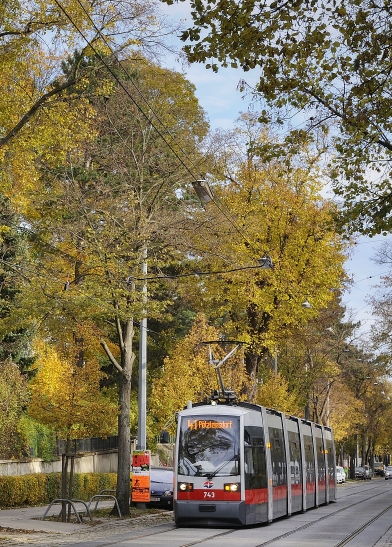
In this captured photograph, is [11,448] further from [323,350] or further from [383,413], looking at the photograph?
[383,413]

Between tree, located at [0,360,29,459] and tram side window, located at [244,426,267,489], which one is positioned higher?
tree, located at [0,360,29,459]

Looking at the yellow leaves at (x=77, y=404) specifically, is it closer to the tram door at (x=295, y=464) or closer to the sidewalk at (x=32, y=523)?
the sidewalk at (x=32, y=523)

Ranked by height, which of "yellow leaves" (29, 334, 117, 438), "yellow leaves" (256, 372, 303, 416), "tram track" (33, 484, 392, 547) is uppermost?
"yellow leaves" (256, 372, 303, 416)

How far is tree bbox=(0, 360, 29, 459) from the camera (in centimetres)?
3102

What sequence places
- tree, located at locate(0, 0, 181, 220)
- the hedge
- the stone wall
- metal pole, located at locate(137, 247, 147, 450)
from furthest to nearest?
the stone wall → the hedge → metal pole, located at locate(137, 247, 147, 450) → tree, located at locate(0, 0, 181, 220)

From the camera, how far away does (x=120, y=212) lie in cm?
2445

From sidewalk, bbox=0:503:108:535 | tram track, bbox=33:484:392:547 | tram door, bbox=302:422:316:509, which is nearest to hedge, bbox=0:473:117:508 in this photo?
sidewalk, bbox=0:503:108:535

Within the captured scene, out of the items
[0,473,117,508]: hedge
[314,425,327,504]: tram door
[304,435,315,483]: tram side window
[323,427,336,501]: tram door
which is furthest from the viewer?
[323,427,336,501]: tram door

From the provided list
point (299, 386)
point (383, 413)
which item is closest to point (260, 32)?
point (299, 386)

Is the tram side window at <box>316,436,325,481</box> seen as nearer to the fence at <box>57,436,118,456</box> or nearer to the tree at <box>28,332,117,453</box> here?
the tree at <box>28,332,117,453</box>

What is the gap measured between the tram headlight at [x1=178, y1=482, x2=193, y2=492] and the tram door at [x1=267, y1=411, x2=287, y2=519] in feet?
9.51

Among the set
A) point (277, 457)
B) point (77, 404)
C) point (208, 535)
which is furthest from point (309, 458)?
point (208, 535)

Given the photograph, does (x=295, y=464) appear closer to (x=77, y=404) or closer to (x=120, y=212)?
(x=77, y=404)

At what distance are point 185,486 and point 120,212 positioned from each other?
295 inches
